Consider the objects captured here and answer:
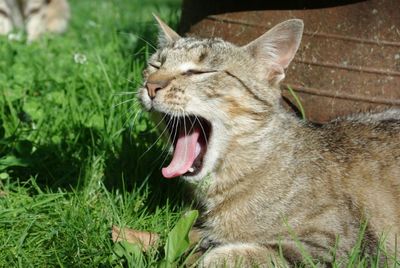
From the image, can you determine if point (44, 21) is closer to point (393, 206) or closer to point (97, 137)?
point (97, 137)

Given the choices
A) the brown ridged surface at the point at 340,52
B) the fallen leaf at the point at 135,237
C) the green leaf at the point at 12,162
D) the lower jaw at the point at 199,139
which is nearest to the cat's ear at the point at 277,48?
the lower jaw at the point at 199,139

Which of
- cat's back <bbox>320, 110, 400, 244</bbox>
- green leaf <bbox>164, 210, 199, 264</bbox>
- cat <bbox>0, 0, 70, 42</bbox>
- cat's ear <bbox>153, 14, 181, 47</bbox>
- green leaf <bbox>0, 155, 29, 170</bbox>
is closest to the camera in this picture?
green leaf <bbox>164, 210, 199, 264</bbox>

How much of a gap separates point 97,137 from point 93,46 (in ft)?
6.80

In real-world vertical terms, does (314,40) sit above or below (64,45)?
above

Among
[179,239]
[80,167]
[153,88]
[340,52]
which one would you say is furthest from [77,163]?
[340,52]

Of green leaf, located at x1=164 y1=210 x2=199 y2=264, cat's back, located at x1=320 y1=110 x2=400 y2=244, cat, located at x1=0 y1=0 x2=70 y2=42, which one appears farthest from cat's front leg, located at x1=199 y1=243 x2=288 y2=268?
cat, located at x1=0 y1=0 x2=70 y2=42

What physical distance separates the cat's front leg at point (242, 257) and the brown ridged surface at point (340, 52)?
117 centimetres

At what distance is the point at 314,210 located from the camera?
3.16 meters

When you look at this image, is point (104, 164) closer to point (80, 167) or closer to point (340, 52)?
point (80, 167)

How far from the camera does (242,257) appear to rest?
9.80 ft

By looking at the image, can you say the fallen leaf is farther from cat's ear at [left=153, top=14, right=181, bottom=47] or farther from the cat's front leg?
cat's ear at [left=153, top=14, right=181, bottom=47]

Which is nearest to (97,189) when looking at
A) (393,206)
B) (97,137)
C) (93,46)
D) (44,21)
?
(97,137)

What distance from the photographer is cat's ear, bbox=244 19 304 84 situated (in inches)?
129

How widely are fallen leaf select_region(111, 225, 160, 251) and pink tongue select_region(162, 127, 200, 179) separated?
278mm
